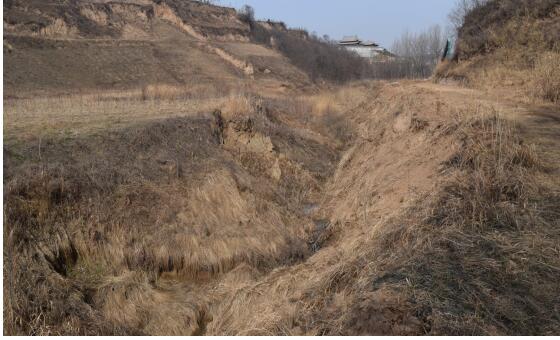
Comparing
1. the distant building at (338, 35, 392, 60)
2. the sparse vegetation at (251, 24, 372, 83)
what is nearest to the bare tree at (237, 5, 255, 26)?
the sparse vegetation at (251, 24, 372, 83)

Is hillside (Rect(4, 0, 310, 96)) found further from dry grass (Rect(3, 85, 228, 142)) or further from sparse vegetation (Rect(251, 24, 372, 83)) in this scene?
dry grass (Rect(3, 85, 228, 142))

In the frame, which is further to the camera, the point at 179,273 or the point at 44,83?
the point at 44,83

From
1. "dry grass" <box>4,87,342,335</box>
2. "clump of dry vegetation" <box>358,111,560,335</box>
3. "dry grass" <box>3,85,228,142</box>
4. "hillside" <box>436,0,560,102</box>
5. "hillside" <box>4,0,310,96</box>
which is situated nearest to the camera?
"clump of dry vegetation" <box>358,111,560,335</box>

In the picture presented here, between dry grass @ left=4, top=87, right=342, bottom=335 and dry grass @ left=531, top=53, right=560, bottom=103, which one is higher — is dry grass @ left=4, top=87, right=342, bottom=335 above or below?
below

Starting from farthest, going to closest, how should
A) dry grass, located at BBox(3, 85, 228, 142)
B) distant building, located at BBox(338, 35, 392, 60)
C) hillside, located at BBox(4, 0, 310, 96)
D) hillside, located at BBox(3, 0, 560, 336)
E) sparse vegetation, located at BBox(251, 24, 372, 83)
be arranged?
distant building, located at BBox(338, 35, 392, 60), sparse vegetation, located at BBox(251, 24, 372, 83), hillside, located at BBox(4, 0, 310, 96), dry grass, located at BBox(3, 85, 228, 142), hillside, located at BBox(3, 0, 560, 336)

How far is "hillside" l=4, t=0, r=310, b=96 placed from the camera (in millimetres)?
29500

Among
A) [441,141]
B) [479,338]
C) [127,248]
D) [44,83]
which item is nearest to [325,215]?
[441,141]

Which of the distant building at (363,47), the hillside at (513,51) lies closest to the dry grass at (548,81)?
the hillside at (513,51)

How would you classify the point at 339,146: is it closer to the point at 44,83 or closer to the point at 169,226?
the point at 169,226

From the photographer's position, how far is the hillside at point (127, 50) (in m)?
29.5

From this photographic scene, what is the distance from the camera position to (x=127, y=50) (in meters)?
37.5

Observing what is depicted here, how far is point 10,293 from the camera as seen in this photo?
17.9ft

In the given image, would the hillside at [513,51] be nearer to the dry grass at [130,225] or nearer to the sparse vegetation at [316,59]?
the dry grass at [130,225]

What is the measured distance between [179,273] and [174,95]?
51.4 feet
